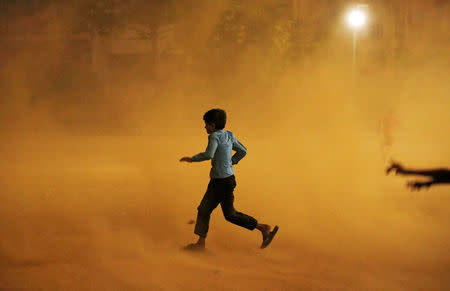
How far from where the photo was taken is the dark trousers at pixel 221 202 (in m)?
5.46

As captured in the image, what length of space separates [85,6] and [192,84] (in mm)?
5259

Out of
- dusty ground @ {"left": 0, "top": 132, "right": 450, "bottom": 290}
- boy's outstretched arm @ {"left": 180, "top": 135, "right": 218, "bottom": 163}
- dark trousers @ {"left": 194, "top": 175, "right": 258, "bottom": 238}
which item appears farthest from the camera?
dark trousers @ {"left": 194, "top": 175, "right": 258, "bottom": 238}

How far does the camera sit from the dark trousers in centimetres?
546

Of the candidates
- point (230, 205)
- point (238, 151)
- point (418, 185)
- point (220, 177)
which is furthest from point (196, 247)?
point (418, 185)

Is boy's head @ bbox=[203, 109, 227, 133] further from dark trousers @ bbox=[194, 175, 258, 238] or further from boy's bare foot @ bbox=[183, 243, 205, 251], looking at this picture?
boy's bare foot @ bbox=[183, 243, 205, 251]

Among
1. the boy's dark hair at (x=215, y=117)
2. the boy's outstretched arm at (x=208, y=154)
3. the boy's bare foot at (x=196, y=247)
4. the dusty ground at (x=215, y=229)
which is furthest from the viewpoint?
the boy's bare foot at (x=196, y=247)

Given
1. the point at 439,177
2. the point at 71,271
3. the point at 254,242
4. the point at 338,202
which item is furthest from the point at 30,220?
the point at 439,177

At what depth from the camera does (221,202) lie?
18.2 feet

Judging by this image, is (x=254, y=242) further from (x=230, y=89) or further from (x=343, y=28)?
(x=343, y=28)

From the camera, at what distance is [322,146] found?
13.4 meters

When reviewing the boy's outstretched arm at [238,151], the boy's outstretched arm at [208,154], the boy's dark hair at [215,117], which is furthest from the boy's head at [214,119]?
the boy's outstretched arm at [238,151]

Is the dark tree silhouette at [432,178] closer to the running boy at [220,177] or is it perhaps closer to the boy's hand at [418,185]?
the boy's hand at [418,185]

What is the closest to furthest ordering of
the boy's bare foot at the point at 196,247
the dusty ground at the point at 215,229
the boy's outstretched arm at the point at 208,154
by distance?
the dusty ground at the point at 215,229, the boy's outstretched arm at the point at 208,154, the boy's bare foot at the point at 196,247

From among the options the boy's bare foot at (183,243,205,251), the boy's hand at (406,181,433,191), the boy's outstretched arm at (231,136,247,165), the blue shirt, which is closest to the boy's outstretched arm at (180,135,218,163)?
the blue shirt
